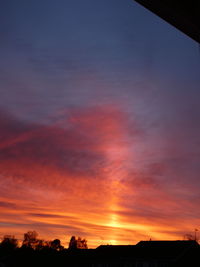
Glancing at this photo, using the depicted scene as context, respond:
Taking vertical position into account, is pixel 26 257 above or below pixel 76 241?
below

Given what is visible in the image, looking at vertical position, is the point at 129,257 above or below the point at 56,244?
below

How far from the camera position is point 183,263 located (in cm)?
3756

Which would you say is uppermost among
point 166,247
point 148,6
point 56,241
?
point 56,241

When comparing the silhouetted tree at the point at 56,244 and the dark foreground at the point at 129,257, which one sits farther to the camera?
the silhouetted tree at the point at 56,244

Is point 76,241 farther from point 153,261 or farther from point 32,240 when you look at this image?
point 153,261

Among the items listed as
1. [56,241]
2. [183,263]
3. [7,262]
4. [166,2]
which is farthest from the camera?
[56,241]

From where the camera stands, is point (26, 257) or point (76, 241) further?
point (76, 241)

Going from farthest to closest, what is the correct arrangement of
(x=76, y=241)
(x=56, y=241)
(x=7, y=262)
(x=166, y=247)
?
1. (x=76, y=241)
2. (x=56, y=241)
3. (x=7, y=262)
4. (x=166, y=247)

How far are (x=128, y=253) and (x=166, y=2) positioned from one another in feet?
139

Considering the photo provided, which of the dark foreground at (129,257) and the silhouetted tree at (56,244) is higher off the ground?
the silhouetted tree at (56,244)

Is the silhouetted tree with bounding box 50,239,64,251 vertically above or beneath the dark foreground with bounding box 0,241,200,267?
above

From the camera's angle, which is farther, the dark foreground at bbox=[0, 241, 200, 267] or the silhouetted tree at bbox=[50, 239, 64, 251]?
the silhouetted tree at bbox=[50, 239, 64, 251]

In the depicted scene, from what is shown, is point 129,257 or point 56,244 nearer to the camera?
point 129,257

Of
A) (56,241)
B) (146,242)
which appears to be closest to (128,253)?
(146,242)
